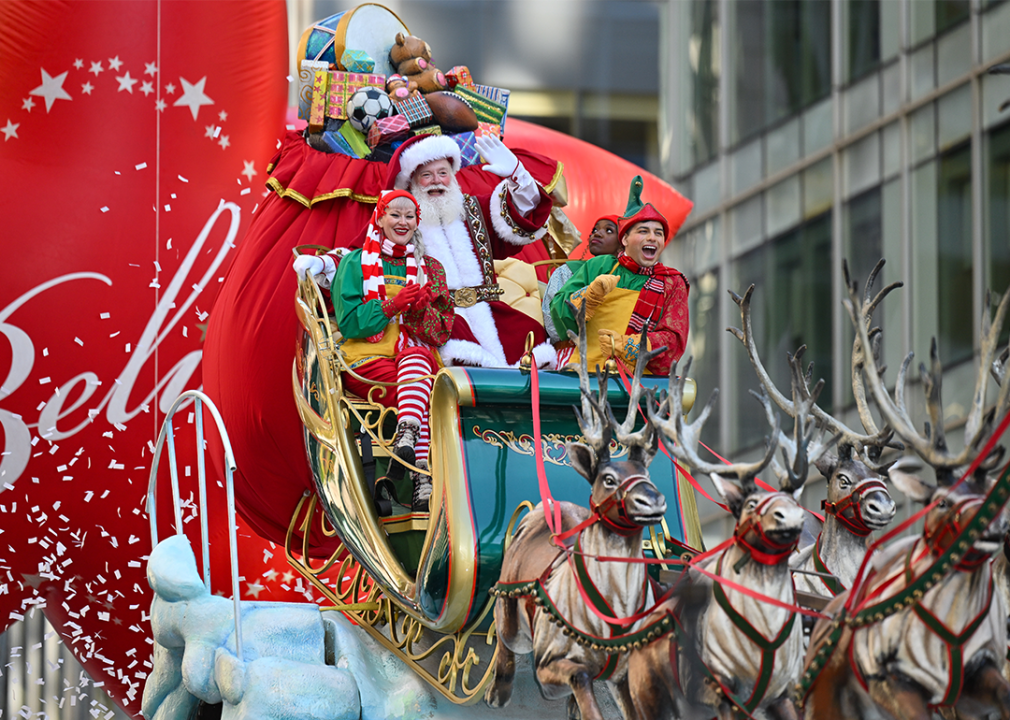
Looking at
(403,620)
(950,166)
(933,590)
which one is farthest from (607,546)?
(950,166)

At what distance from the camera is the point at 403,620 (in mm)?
6145

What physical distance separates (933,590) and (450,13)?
20269 mm

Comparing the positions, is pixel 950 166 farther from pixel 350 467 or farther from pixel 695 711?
pixel 695 711

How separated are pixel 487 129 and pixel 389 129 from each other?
0.52 metres

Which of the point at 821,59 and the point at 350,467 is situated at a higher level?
the point at 821,59

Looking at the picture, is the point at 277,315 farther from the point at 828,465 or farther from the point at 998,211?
the point at 998,211

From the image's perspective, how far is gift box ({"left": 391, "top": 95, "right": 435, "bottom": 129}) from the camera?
7.29 m

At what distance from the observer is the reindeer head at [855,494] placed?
219 inches

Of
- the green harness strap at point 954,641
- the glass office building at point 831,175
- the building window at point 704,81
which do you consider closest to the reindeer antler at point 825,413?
the green harness strap at point 954,641

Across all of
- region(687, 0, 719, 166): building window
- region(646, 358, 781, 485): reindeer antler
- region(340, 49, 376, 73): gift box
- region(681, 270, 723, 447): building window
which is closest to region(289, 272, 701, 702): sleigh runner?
region(646, 358, 781, 485): reindeer antler

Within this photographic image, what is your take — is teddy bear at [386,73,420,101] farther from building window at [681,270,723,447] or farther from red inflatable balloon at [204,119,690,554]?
building window at [681,270,723,447]

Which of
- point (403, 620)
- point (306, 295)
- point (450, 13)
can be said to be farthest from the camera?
point (450, 13)

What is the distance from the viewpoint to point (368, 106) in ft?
24.2

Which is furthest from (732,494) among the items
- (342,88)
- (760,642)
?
(342,88)
